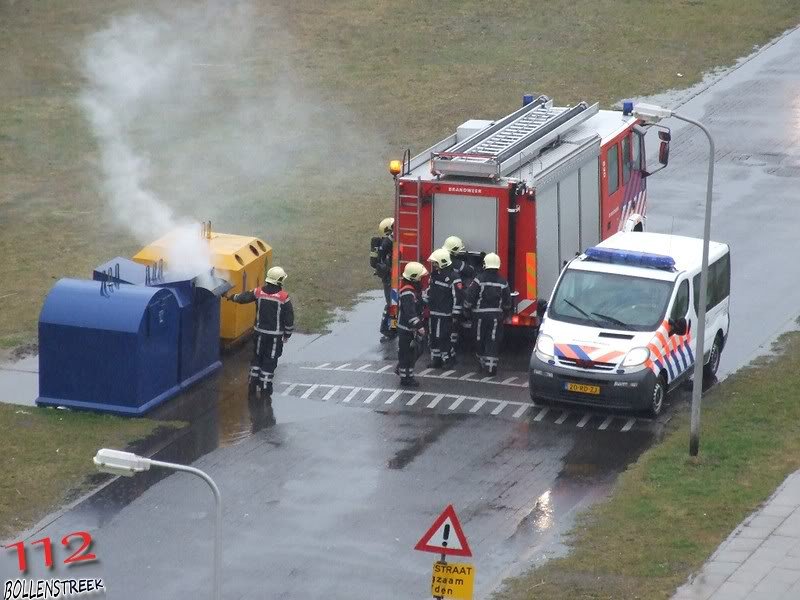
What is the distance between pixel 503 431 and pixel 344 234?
934 cm

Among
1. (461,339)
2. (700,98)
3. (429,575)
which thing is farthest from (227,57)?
(429,575)

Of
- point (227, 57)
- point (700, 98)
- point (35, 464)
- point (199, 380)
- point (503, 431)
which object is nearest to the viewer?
point (35, 464)

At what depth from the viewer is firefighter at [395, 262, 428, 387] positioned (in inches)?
792

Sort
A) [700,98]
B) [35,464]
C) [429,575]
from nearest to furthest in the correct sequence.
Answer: [429,575]
[35,464]
[700,98]

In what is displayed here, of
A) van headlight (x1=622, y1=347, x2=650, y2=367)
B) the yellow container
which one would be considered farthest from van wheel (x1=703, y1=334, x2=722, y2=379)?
the yellow container

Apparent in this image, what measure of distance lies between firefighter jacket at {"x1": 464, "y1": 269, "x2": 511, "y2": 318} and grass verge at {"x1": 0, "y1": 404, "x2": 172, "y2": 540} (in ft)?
13.5

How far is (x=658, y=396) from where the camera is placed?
1905 centimetres

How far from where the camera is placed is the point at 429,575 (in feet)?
49.2

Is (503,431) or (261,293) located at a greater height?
(261,293)

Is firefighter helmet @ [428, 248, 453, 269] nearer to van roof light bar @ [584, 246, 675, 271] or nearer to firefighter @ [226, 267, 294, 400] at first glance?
van roof light bar @ [584, 246, 675, 271]

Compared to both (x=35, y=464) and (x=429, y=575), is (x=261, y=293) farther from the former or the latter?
(x=429, y=575)

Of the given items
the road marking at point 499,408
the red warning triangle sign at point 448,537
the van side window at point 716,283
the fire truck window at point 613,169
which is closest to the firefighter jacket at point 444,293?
the road marking at point 499,408

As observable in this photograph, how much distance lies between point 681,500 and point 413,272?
16.6 ft

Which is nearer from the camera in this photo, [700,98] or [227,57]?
[700,98]
